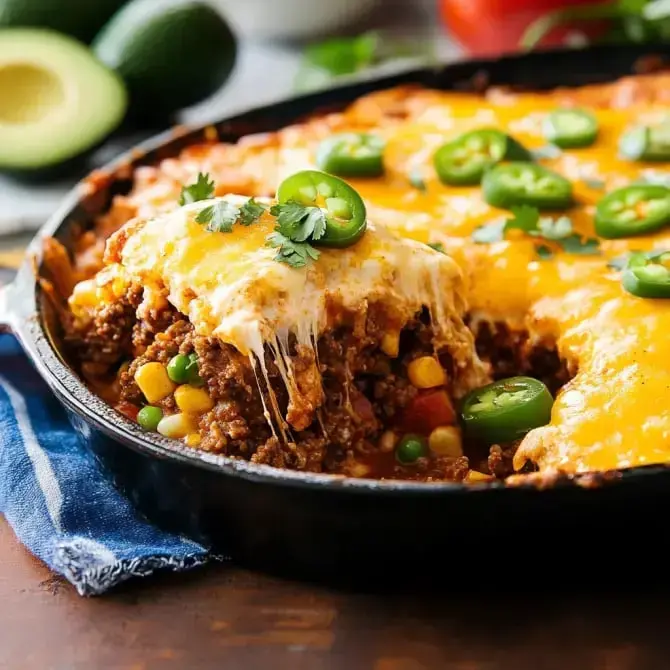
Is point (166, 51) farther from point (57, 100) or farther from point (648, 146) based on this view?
point (648, 146)

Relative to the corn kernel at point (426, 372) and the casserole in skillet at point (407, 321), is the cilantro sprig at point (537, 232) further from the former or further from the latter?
the corn kernel at point (426, 372)

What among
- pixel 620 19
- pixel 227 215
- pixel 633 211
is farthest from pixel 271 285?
pixel 620 19

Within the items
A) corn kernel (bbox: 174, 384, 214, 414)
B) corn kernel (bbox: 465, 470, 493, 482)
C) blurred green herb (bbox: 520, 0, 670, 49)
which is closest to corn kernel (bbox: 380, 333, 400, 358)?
corn kernel (bbox: 465, 470, 493, 482)

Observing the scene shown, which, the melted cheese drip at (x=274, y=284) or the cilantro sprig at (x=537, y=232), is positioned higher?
the melted cheese drip at (x=274, y=284)

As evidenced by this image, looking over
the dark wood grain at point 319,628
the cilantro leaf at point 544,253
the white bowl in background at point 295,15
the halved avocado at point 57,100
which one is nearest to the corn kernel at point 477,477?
the dark wood grain at point 319,628

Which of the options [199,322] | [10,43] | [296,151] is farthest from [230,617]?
[10,43]

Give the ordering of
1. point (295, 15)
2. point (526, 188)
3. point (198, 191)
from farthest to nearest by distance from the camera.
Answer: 1. point (295, 15)
2. point (526, 188)
3. point (198, 191)

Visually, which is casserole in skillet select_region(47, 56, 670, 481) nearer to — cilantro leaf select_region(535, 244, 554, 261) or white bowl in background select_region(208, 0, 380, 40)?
cilantro leaf select_region(535, 244, 554, 261)
